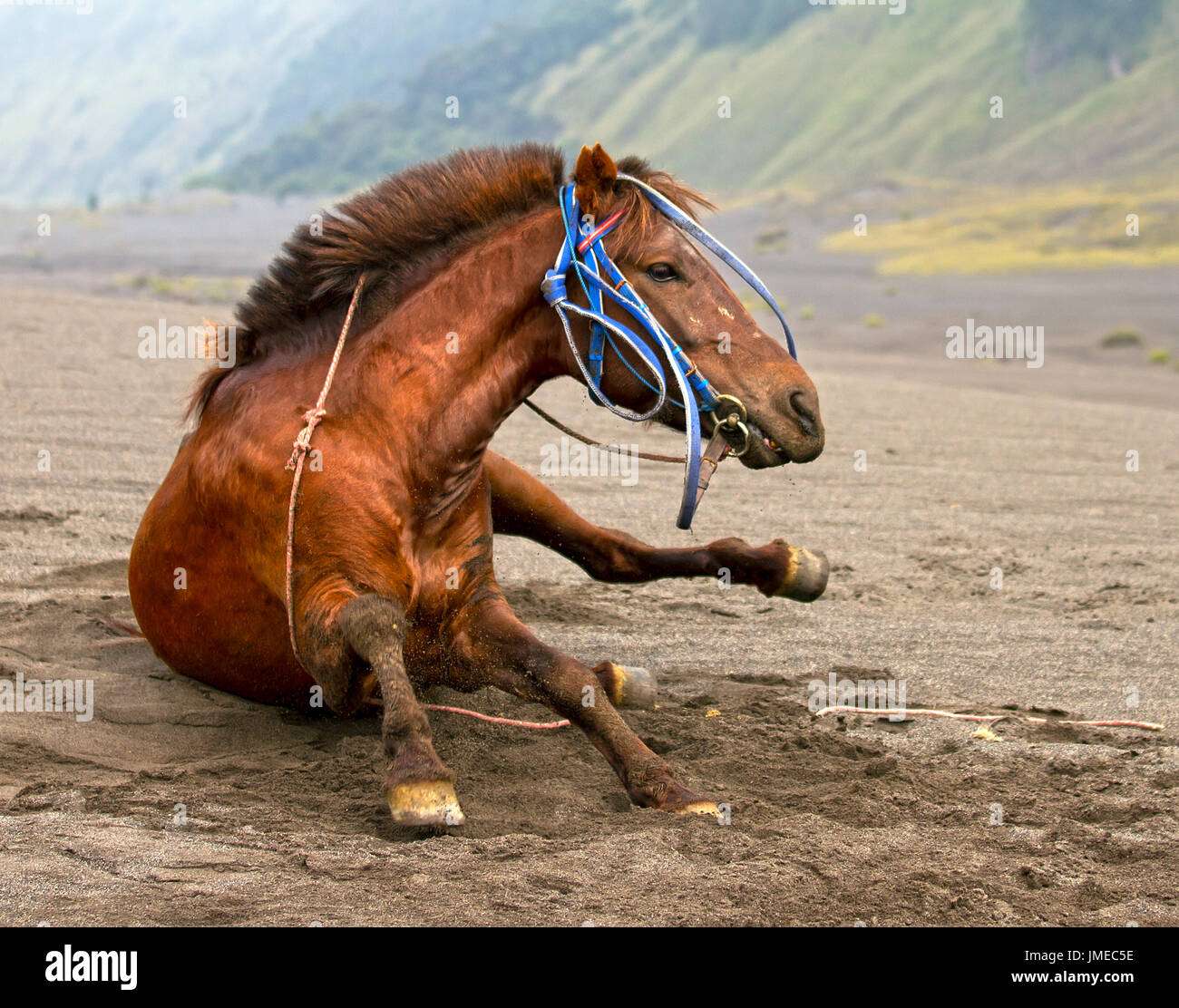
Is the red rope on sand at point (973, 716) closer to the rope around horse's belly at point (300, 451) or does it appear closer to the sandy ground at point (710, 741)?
the sandy ground at point (710, 741)

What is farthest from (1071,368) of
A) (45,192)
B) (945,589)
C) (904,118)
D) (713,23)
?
(45,192)

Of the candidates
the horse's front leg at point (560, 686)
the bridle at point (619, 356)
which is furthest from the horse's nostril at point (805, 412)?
the horse's front leg at point (560, 686)

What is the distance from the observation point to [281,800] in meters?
4.22

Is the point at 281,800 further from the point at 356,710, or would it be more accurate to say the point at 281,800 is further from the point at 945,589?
the point at 945,589

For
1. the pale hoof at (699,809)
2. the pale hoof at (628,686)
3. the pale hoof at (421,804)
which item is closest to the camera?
the pale hoof at (421,804)

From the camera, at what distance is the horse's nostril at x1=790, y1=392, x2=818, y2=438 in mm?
4336

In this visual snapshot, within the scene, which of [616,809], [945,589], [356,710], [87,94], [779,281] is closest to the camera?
[616,809]

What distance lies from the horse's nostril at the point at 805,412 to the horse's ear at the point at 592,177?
89 cm

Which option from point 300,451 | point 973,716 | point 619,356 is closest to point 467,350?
point 619,356

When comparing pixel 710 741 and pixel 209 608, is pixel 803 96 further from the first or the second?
pixel 209 608

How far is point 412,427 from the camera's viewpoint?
4445 millimetres

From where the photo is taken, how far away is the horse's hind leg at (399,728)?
3.83 m

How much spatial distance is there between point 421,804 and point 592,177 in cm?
203
